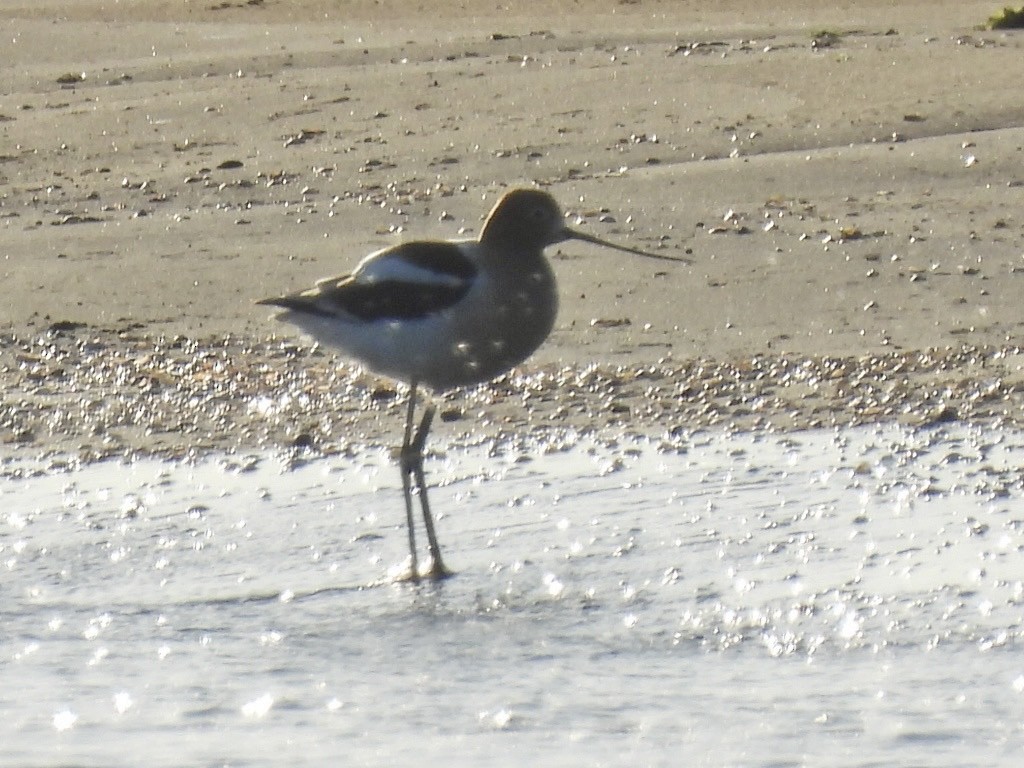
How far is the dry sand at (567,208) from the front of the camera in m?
7.07

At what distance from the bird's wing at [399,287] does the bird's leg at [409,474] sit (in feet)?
0.90

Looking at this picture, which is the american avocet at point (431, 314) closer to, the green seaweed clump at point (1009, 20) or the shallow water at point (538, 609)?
the shallow water at point (538, 609)

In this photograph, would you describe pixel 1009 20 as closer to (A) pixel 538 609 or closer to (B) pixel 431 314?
(B) pixel 431 314

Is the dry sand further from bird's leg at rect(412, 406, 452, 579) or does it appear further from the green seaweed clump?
bird's leg at rect(412, 406, 452, 579)

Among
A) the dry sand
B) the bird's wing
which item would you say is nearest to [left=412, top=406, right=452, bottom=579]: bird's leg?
the bird's wing

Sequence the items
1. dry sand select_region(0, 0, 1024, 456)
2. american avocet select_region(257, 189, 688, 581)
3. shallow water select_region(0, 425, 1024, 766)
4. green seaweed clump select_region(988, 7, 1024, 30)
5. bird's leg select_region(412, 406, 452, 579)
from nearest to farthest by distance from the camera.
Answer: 1. shallow water select_region(0, 425, 1024, 766)
2. bird's leg select_region(412, 406, 452, 579)
3. american avocet select_region(257, 189, 688, 581)
4. dry sand select_region(0, 0, 1024, 456)
5. green seaweed clump select_region(988, 7, 1024, 30)

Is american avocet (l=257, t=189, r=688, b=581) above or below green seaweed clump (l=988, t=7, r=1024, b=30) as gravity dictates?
below

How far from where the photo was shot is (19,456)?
257 inches

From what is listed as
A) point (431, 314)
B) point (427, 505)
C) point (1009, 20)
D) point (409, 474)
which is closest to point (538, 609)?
point (427, 505)

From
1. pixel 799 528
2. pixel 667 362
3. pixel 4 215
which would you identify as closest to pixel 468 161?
pixel 4 215

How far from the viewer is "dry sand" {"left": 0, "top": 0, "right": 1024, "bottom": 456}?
7.07 m

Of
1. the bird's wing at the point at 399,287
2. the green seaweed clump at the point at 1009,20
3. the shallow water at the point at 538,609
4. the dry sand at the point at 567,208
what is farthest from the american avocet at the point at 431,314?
the green seaweed clump at the point at 1009,20

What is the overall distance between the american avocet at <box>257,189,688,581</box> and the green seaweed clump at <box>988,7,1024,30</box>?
869cm

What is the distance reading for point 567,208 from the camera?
31.8ft
